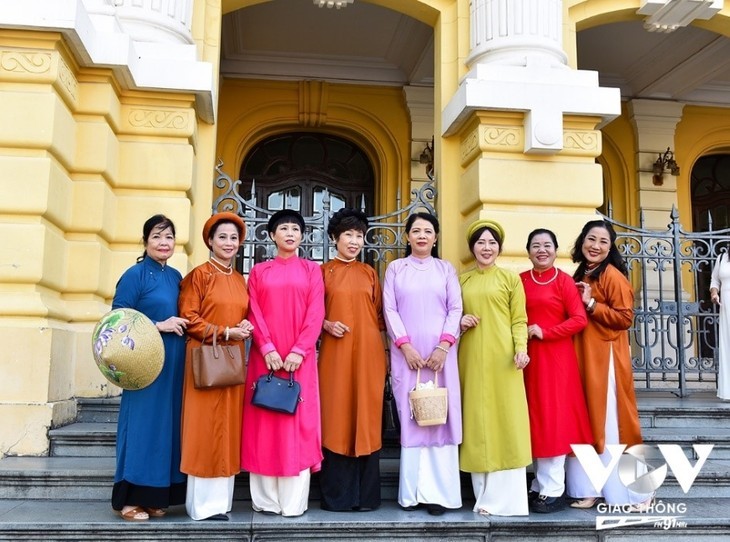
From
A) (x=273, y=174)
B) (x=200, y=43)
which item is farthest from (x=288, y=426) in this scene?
(x=273, y=174)

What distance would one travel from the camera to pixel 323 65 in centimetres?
967

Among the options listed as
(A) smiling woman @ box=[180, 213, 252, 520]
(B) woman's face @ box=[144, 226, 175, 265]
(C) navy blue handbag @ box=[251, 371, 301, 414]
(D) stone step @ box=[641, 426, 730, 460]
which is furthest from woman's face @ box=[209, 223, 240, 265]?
(D) stone step @ box=[641, 426, 730, 460]

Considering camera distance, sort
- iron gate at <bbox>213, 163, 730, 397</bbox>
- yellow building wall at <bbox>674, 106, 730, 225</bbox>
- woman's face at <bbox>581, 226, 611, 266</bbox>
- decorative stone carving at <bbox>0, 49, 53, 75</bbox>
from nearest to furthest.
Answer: woman's face at <bbox>581, 226, 611, 266</bbox>, decorative stone carving at <bbox>0, 49, 53, 75</bbox>, iron gate at <bbox>213, 163, 730, 397</bbox>, yellow building wall at <bbox>674, 106, 730, 225</bbox>

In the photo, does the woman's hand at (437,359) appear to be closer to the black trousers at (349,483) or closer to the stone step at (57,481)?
the black trousers at (349,483)

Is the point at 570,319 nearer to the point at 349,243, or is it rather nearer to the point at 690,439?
the point at 349,243

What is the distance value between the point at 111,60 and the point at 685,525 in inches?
201

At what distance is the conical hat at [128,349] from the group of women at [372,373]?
0.25m

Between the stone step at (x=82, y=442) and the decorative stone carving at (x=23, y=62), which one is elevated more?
the decorative stone carving at (x=23, y=62)

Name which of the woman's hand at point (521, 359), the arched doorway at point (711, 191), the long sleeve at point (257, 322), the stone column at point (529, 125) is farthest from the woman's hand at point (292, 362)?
the arched doorway at point (711, 191)

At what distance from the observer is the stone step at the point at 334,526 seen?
3715 millimetres

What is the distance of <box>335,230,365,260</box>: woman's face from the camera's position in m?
4.34

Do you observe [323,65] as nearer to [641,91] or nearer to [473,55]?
[473,55]

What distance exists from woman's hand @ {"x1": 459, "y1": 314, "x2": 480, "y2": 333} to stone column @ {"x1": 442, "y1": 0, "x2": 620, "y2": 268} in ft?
5.98

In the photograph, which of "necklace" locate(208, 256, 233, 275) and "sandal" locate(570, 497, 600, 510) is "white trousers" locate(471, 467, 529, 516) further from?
"necklace" locate(208, 256, 233, 275)
